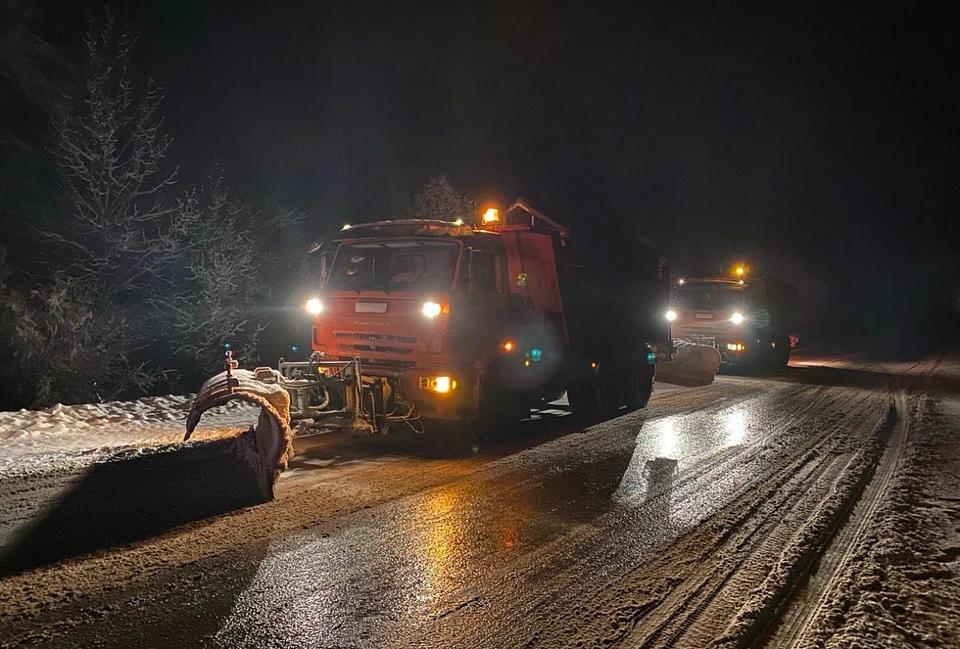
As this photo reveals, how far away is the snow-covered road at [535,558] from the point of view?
11.7ft

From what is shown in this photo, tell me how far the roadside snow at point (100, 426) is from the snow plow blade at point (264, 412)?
7.15ft

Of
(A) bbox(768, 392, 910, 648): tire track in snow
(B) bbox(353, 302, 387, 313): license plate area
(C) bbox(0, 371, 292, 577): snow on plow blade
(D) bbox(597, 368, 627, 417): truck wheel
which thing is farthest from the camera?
(D) bbox(597, 368, 627, 417): truck wheel

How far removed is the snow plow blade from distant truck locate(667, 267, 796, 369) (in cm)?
1466

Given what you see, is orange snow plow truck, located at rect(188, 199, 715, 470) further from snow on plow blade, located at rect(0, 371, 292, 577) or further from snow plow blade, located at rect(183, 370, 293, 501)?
snow on plow blade, located at rect(0, 371, 292, 577)

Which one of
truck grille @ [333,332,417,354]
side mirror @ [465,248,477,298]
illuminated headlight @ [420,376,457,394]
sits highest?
side mirror @ [465,248,477,298]

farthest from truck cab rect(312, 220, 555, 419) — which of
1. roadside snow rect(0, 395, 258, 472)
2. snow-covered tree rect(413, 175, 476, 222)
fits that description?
snow-covered tree rect(413, 175, 476, 222)

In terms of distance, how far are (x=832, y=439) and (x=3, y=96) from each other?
1503cm

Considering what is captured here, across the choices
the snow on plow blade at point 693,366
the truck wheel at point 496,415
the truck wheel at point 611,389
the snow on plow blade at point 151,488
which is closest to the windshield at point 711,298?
the snow on plow blade at point 693,366

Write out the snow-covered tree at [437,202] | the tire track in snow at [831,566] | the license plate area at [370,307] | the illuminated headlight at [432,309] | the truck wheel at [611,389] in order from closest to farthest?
the tire track in snow at [831,566]
the illuminated headlight at [432,309]
the license plate area at [370,307]
the truck wheel at [611,389]
the snow-covered tree at [437,202]

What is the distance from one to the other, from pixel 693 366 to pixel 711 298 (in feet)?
12.0

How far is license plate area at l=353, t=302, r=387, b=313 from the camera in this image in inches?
316

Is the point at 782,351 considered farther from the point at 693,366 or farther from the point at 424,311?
the point at 424,311

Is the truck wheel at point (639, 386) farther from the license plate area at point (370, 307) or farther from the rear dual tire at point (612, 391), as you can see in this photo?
the license plate area at point (370, 307)

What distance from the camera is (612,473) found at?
23.1 feet
